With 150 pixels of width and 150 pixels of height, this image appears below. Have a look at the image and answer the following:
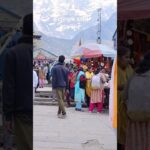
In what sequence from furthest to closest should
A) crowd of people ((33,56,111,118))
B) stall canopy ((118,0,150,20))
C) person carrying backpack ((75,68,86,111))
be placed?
person carrying backpack ((75,68,86,111)) < crowd of people ((33,56,111,118)) < stall canopy ((118,0,150,20))

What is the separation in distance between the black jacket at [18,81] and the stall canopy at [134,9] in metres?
0.65

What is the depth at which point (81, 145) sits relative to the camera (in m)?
7.06

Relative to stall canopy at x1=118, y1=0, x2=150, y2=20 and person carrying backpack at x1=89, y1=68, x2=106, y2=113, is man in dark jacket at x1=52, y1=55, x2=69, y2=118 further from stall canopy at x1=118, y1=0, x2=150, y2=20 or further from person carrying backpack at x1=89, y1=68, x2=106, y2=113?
stall canopy at x1=118, y1=0, x2=150, y2=20

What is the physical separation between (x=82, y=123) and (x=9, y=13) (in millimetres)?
7222

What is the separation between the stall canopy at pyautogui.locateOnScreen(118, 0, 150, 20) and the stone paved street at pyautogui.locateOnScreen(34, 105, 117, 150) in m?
3.68

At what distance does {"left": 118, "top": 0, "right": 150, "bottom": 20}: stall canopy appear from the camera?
10.1ft

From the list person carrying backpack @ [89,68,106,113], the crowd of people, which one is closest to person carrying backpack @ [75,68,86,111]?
the crowd of people

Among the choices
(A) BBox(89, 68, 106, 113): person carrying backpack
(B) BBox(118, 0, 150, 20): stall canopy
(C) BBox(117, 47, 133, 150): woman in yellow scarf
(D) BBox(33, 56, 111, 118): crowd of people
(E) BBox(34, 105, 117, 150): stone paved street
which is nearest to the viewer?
(B) BBox(118, 0, 150, 20): stall canopy

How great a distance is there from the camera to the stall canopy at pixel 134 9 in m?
3.07

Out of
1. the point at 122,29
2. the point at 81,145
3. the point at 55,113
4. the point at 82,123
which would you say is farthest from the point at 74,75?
the point at 122,29

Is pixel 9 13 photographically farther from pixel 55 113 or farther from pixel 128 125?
pixel 55 113

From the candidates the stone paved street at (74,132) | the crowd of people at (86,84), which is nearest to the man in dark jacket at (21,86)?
the stone paved street at (74,132)

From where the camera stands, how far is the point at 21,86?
121 inches

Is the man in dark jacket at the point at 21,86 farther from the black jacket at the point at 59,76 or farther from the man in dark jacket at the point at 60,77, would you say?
the black jacket at the point at 59,76
